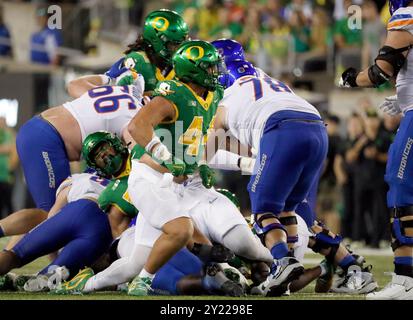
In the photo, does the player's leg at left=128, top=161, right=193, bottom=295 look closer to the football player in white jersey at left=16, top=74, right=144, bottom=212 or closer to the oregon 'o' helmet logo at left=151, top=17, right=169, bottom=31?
the football player in white jersey at left=16, top=74, right=144, bottom=212

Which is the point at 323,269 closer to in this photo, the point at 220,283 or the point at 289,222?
the point at 289,222

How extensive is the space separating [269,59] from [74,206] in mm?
10269

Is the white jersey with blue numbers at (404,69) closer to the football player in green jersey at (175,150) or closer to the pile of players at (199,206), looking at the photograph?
the pile of players at (199,206)

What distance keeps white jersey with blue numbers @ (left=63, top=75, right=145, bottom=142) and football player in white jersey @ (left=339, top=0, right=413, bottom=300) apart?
86.4 inches

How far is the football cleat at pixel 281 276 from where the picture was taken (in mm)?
6445

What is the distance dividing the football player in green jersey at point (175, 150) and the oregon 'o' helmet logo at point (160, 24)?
54.8 inches

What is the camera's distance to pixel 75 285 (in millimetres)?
6832

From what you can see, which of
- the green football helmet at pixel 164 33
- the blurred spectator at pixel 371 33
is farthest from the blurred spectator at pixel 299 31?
the green football helmet at pixel 164 33

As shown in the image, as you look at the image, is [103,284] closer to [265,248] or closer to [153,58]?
[265,248]

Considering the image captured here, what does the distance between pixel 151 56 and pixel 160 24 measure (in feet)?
1.04

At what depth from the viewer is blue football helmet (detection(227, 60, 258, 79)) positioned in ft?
24.7

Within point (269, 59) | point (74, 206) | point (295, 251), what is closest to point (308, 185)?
point (295, 251)

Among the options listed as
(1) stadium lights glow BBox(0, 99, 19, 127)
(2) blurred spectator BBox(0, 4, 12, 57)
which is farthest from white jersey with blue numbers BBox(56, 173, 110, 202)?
(2) blurred spectator BBox(0, 4, 12, 57)

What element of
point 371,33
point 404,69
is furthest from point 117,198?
point 371,33
